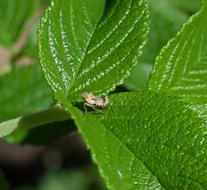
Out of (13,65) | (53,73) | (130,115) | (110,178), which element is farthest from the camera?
(13,65)

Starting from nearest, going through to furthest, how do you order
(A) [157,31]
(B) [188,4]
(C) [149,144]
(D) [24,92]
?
1. (C) [149,144]
2. (D) [24,92]
3. (A) [157,31]
4. (B) [188,4]

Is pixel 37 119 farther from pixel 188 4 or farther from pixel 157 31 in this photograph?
pixel 188 4

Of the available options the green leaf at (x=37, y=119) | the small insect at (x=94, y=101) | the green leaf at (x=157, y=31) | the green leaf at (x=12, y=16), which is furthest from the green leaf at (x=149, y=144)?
the green leaf at (x=12, y=16)

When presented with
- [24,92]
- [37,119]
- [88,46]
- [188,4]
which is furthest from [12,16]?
A: [37,119]

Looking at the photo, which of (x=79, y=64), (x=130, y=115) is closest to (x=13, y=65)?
(x=79, y=64)

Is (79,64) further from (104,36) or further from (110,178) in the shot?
Answer: (110,178)
